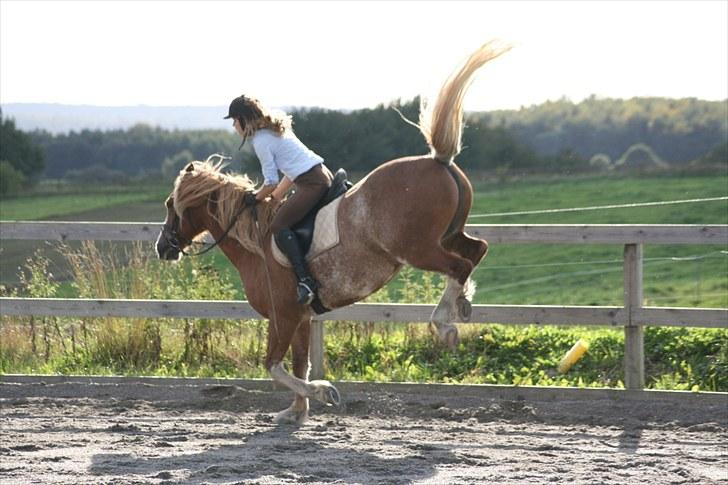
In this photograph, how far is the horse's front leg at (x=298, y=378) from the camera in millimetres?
8281

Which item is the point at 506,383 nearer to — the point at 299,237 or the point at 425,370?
the point at 425,370

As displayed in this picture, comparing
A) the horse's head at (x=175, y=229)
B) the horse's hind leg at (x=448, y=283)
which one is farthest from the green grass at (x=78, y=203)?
the horse's hind leg at (x=448, y=283)

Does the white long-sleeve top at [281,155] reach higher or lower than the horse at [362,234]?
higher

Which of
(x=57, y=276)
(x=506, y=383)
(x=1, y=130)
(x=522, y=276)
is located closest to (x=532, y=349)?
(x=506, y=383)

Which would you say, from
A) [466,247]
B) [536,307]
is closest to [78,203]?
[536,307]

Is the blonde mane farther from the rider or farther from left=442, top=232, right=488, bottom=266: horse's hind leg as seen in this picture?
left=442, top=232, right=488, bottom=266: horse's hind leg

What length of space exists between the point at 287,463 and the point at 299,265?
1640 millimetres

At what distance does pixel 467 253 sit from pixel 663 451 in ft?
6.14

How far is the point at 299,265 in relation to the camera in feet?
26.9

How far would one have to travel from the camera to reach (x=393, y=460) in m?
7.21

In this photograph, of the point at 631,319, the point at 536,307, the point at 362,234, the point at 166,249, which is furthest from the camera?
the point at 536,307

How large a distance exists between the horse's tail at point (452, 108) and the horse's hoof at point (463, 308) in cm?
92

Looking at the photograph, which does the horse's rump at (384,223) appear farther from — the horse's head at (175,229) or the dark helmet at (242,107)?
the horse's head at (175,229)

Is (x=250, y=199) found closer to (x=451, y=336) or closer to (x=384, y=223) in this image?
(x=384, y=223)
